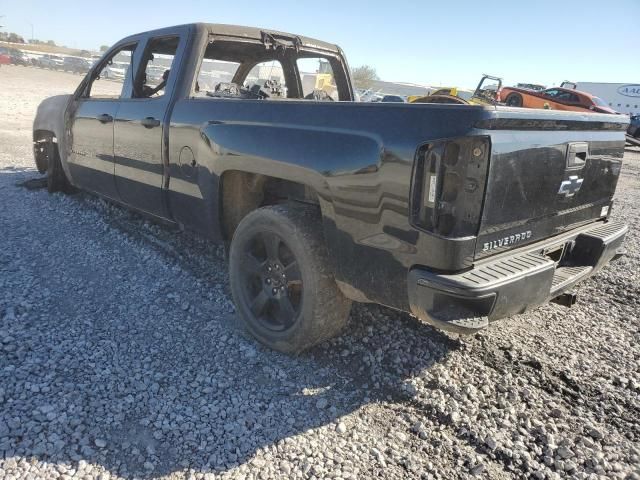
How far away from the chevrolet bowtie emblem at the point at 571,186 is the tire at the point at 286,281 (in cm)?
131

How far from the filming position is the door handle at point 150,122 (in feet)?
11.9

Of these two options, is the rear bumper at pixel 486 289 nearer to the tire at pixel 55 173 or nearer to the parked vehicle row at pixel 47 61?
the tire at pixel 55 173

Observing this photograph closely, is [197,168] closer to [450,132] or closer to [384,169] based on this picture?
[384,169]

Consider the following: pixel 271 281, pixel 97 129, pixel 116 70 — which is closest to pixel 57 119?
pixel 116 70

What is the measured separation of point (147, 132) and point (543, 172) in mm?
2855

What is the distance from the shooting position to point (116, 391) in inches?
97.8

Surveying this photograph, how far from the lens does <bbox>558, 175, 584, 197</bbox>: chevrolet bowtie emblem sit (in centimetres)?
257

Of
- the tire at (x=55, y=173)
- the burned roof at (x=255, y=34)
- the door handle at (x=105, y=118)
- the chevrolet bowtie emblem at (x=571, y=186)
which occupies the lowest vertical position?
the tire at (x=55, y=173)

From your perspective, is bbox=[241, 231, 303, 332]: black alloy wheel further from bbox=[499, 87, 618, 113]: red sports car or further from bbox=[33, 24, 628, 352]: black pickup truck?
bbox=[499, 87, 618, 113]: red sports car

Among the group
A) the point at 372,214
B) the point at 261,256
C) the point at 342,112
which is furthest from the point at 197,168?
the point at 372,214

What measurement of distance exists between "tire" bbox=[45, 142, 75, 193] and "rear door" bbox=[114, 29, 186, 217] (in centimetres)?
215

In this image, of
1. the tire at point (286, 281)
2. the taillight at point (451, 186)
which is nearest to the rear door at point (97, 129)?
the tire at point (286, 281)

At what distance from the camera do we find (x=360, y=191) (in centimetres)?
233

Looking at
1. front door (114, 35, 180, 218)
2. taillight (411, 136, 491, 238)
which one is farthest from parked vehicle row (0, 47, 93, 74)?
taillight (411, 136, 491, 238)
